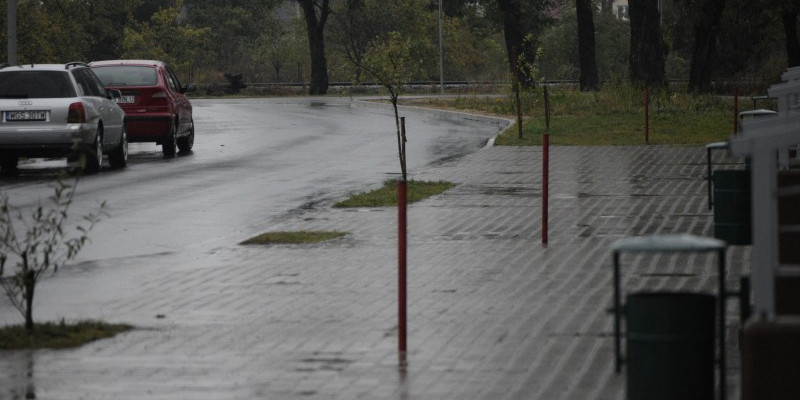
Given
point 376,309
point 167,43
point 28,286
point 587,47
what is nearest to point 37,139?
point 376,309

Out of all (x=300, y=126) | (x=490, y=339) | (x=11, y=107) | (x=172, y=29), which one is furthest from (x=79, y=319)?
(x=172, y=29)

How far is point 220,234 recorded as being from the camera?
16.0 metres

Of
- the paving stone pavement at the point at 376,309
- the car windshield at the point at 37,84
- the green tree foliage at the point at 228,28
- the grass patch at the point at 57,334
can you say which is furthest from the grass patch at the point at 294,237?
the green tree foliage at the point at 228,28

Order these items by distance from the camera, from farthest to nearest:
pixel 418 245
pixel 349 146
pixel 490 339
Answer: pixel 349 146 < pixel 418 245 < pixel 490 339

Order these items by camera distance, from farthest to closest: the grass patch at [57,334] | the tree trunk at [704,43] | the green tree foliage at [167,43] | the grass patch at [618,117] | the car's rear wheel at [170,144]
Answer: the green tree foliage at [167,43] → the tree trunk at [704,43] → the grass patch at [618,117] → the car's rear wheel at [170,144] → the grass patch at [57,334]

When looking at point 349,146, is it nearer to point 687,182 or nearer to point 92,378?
point 687,182

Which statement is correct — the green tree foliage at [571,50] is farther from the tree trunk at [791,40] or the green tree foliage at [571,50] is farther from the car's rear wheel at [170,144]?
the car's rear wheel at [170,144]

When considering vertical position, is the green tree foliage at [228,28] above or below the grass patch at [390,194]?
above

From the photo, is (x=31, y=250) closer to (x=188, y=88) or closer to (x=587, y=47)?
(x=188, y=88)

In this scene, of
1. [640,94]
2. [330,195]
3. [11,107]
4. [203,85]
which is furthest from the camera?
[203,85]

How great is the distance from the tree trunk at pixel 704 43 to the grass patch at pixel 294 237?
43.9m

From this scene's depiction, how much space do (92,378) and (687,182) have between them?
1382 cm

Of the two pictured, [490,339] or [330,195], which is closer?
[490,339]

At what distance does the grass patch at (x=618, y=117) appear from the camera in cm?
3148
